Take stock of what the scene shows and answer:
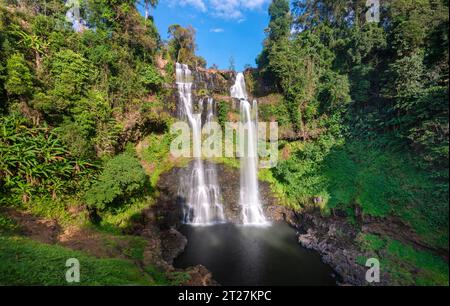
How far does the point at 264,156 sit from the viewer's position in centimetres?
1941

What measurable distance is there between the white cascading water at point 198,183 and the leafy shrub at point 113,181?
5.28 m

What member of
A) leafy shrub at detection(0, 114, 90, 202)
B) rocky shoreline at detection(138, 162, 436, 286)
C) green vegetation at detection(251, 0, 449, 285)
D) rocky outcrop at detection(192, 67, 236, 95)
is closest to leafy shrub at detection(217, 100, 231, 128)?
rocky outcrop at detection(192, 67, 236, 95)

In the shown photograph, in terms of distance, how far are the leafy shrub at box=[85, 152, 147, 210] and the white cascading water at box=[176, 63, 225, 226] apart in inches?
208

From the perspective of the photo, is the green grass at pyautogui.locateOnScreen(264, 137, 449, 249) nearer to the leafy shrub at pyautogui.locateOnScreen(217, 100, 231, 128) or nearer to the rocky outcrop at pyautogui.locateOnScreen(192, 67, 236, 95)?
the leafy shrub at pyautogui.locateOnScreen(217, 100, 231, 128)

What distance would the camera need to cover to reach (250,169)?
62.3 feet

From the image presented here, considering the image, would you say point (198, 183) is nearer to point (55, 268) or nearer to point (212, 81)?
point (212, 81)

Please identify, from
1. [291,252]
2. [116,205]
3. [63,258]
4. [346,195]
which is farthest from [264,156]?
[63,258]

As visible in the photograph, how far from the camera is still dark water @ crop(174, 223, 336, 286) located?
10.2m

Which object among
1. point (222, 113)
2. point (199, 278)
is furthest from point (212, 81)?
point (199, 278)

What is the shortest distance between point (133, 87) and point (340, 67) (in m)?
19.2

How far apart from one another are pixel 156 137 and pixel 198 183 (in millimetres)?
5146

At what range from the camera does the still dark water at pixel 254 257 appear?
1023 cm

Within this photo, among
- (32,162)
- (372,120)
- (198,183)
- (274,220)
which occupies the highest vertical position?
(372,120)
